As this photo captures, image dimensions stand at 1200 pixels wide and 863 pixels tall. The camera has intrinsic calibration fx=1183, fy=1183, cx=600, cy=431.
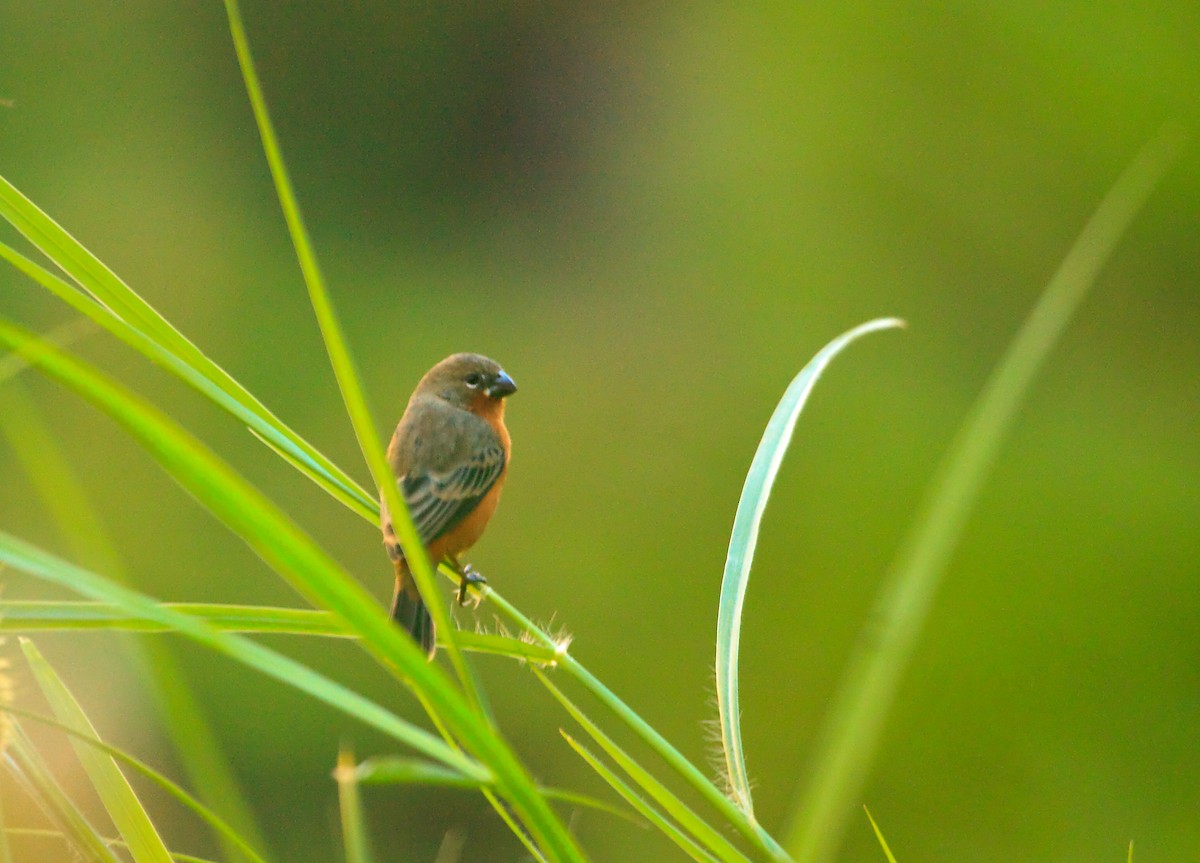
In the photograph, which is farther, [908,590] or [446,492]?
[446,492]

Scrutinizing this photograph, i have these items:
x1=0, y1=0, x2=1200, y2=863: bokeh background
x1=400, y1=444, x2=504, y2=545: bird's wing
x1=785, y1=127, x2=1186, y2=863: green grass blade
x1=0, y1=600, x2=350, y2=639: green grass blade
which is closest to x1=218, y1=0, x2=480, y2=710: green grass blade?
x1=0, y1=600, x2=350, y2=639: green grass blade

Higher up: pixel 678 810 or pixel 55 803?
pixel 678 810

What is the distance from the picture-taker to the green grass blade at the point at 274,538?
2.26 feet

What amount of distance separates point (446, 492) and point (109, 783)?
5.68ft

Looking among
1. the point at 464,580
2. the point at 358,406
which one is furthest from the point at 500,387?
the point at 358,406

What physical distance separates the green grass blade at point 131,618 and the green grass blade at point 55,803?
0.13 m

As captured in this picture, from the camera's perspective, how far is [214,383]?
4.00 ft

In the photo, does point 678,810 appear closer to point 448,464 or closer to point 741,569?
point 741,569

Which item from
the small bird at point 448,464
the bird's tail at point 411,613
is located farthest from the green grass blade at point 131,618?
the bird's tail at point 411,613

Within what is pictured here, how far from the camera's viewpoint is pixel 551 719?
23.9ft

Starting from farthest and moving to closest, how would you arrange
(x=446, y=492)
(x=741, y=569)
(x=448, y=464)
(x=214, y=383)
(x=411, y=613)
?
(x=448, y=464), (x=446, y=492), (x=411, y=613), (x=741, y=569), (x=214, y=383)

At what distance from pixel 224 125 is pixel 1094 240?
9.41 metres

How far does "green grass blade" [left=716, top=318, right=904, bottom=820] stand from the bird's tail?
1.25m

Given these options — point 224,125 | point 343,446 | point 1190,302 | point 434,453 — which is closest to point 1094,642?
point 1190,302
